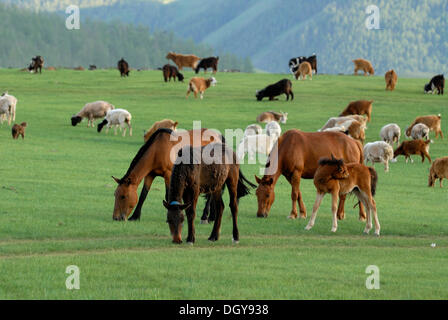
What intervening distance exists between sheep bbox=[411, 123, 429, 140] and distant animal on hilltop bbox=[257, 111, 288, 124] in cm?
779

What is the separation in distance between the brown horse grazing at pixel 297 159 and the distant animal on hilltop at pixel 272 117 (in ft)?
77.4

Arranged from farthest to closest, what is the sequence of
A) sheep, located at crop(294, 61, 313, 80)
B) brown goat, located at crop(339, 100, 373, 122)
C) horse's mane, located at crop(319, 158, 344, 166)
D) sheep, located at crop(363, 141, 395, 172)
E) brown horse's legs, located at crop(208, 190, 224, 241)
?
1. sheep, located at crop(294, 61, 313, 80)
2. brown goat, located at crop(339, 100, 373, 122)
3. sheep, located at crop(363, 141, 395, 172)
4. horse's mane, located at crop(319, 158, 344, 166)
5. brown horse's legs, located at crop(208, 190, 224, 241)

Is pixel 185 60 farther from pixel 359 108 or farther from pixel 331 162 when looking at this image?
pixel 331 162

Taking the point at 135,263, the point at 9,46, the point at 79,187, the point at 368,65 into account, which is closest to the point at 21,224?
the point at 135,263

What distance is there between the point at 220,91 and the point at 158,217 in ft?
133

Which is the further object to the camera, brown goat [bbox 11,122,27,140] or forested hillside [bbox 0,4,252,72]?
forested hillside [bbox 0,4,252,72]

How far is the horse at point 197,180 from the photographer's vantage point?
1353cm

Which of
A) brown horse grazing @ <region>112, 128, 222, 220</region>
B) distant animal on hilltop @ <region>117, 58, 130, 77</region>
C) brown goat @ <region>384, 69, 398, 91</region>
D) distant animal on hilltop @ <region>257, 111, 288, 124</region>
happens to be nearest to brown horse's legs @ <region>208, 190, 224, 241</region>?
brown horse grazing @ <region>112, 128, 222, 220</region>

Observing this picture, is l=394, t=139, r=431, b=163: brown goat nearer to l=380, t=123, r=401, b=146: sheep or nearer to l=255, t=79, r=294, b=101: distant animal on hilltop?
l=380, t=123, r=401, b=146: sheep

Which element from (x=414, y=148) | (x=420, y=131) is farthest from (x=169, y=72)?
(x=414, y=148)

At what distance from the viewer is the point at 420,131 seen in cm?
3762

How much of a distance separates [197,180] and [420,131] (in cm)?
2594

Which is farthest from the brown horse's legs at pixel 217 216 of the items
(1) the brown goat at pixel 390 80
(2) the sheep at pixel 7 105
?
(1) the brown goat at pixel 390 80

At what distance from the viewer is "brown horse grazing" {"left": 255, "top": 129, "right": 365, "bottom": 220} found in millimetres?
17578
